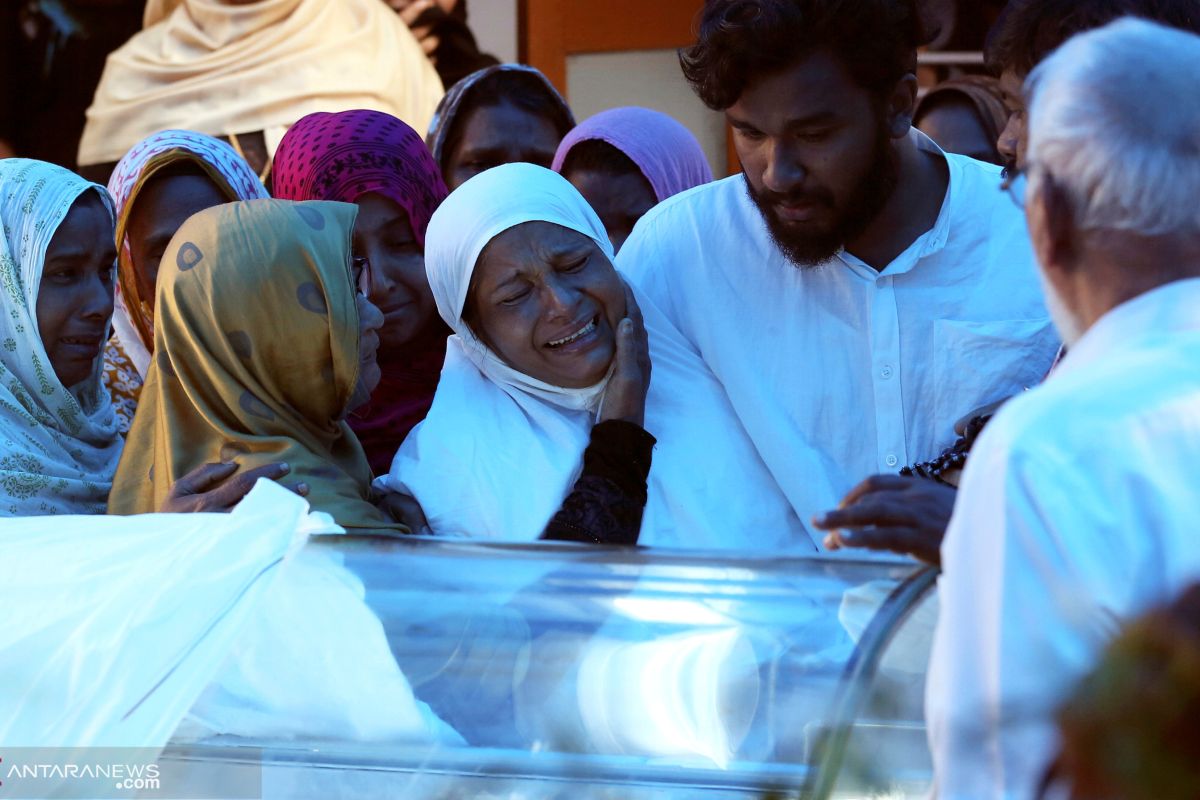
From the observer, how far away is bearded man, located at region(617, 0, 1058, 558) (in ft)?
8.36

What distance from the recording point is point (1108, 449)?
1.09 m

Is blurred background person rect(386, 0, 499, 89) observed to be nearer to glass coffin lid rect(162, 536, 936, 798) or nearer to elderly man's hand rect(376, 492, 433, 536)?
elderly man's hand rect(376, 492, 433, 536)

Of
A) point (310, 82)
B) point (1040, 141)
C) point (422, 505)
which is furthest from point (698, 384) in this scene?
point (310, 82)

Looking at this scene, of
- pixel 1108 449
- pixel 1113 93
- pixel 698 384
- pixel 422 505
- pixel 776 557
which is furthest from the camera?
pixel 698 384

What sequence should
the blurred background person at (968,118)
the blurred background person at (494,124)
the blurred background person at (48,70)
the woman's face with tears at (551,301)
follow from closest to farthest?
the woman's face with tears at (551,301) < the blurred background person at (494,124) < the blurred background person at (968,118) < the blurred background person at (48,70)

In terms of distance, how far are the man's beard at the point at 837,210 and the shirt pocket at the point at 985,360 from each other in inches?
9.6

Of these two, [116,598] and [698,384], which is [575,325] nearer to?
[698,384]

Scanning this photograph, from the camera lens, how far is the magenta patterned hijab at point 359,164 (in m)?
3.11

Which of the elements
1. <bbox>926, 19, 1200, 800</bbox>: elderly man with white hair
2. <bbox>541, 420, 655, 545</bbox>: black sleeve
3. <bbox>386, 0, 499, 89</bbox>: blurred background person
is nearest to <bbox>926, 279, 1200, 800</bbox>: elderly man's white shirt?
<bbox>926, 19, 1200, 800</bbox>: elderly man with white hair

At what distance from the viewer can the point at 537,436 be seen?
2.60 m

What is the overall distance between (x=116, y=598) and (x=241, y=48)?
3.81 meters

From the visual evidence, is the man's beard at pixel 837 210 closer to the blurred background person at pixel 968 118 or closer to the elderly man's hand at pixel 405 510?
A: the elderly man's hand at pixel 405 510

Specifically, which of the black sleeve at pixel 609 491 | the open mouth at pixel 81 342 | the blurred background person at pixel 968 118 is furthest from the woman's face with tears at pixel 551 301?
the blurred background person at pixel 968 118

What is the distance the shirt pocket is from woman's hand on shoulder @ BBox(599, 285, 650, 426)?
54cm
